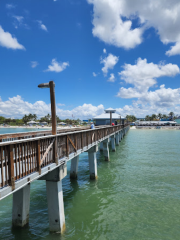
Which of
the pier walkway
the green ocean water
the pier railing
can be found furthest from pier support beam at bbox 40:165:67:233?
the pier railing

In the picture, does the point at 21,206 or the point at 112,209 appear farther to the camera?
the point at 112,209

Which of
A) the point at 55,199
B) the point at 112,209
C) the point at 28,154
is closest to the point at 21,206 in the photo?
the point at 55,199

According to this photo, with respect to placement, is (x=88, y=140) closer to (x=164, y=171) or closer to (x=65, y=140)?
(x=65, y=140)

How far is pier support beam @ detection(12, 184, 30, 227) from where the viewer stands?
725 cm

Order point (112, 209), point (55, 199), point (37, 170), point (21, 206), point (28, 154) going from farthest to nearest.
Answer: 1. point (112, 209)
2. point (21, 206)
3. point (55, 199)
4. point (37, 170)
5. point (28, 154)

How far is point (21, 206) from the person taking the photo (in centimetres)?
738

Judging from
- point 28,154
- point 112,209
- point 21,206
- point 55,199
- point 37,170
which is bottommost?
point 112,209

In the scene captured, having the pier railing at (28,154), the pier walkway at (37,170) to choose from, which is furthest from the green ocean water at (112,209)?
the pier railing at (28,154)

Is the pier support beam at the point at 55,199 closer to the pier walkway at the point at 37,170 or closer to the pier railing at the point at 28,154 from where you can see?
the pier walkway at the point at 37,170

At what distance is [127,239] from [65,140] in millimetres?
4798

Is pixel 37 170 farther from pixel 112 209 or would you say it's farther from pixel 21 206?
pixel 112 209

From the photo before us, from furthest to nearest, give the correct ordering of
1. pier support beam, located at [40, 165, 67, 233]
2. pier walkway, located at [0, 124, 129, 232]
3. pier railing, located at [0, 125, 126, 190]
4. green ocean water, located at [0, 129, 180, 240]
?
1. green ocean water, located at [0, 129, 180, 240]
2. pier support beam, located at [40, 165, 67, 233]
3. pier walkway, located at [0, 124, 129, 232]
4. pier railing, located at [0, 125, 126, 190]

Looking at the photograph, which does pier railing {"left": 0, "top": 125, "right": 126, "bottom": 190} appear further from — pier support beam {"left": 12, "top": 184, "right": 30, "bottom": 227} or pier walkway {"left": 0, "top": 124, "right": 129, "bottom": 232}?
pier support beam {"left": 12, "top": 184, "right": 30, "bottom": 227}

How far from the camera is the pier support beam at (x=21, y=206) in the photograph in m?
7.25
